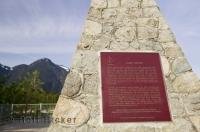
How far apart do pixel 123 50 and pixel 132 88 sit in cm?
78

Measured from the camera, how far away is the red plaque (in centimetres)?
561

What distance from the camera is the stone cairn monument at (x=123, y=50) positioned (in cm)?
559

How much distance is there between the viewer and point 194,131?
18.4ft

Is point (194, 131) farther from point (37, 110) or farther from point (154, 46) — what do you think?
point (37, 110)

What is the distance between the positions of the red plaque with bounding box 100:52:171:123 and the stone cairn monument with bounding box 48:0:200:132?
107 mm

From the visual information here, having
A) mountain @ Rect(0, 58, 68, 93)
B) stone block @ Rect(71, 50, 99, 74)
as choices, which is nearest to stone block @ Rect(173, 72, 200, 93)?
stone block @ Rect(71, 50, 99, 74)

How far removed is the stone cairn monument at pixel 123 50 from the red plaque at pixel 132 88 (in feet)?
0.35

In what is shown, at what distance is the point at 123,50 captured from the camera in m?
6.14

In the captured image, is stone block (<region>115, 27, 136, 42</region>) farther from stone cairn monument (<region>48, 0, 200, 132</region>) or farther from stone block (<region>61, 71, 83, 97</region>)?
stone block (<region>61, 71, 83, 97</region>)

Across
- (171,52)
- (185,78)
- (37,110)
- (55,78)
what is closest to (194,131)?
(185,78)

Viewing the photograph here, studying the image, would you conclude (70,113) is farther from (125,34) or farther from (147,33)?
(147,33)

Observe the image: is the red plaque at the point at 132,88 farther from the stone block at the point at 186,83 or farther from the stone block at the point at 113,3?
the stone block at the point at 113,3

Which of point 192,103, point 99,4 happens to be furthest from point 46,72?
point 192,103

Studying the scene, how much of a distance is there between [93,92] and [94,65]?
0.51 m
